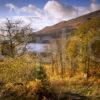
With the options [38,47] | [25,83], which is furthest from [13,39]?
[25,83]

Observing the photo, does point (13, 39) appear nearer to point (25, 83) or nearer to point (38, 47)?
point (38, 47)

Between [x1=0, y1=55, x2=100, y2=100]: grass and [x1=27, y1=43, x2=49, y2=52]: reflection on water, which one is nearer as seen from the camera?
[x1=0, y1=55, x2=100, y2=100]: grass

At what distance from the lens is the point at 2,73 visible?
35.1 ft

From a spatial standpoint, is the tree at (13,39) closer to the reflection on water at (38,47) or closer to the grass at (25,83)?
the reflection on water at (38,47)

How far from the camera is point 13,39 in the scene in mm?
17766

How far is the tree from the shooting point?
1762 cm

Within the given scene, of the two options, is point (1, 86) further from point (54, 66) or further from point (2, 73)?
point (54, 66)

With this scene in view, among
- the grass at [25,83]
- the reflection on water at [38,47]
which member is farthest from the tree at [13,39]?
the grass at [25,83]

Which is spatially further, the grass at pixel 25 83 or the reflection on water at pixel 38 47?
the reflection on water at pixel 38 47

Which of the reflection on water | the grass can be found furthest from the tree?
the grass

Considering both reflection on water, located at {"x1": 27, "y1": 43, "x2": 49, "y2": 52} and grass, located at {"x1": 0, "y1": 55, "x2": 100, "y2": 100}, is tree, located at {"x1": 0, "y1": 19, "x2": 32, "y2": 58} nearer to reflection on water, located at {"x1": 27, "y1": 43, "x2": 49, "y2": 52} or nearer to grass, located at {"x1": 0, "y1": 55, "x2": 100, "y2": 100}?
reflection on water, located at {"x1": 27, "y1": 43, "x2": 49, "y2": 52}

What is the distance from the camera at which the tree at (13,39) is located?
17.6 metres

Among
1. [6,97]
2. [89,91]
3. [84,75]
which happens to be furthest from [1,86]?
[84,75]

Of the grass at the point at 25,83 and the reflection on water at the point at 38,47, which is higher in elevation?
the reflection on water at the point at 38,47
